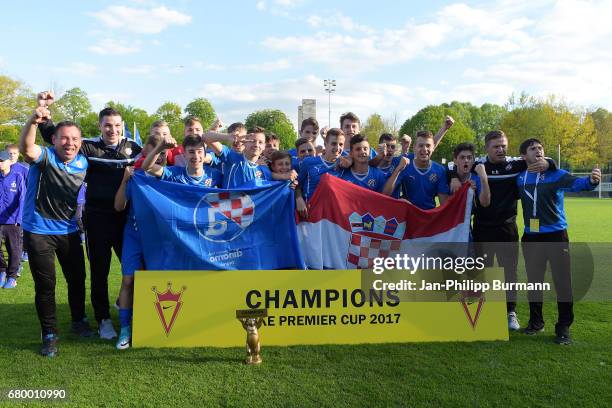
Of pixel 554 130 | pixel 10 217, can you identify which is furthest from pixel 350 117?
pixel 554 130

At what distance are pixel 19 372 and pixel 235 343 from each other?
6.62ft

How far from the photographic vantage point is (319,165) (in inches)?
237

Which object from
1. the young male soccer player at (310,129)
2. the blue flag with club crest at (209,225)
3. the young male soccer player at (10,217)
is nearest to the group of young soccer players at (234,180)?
the blue flag with club crest at (209,225)

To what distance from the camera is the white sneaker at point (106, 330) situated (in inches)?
211

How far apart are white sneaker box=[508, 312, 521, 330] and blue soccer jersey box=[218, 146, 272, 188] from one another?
343 cm

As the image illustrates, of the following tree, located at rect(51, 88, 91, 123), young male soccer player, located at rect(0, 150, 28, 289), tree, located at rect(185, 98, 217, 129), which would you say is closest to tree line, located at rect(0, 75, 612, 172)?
tree, located at rect(51, 88, 91, 123)

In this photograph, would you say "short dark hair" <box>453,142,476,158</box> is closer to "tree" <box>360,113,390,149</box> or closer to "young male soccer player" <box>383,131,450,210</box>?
"young male soccer player" <box>383,131,450,210</box>

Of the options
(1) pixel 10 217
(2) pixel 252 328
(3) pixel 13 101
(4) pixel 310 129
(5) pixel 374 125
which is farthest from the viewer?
(5) pixel 374 125

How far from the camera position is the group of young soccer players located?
493 centimetres

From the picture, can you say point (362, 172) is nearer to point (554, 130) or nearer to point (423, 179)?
point (423, 179)

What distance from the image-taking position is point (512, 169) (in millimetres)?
5719

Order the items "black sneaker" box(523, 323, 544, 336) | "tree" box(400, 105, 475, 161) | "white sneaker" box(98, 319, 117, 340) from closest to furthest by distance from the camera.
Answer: "white sneaker" box(98, 319, 117, 340), "black sneaker" box(523, 323, 544, 336), "tree" box(400, 105, 475, 161)

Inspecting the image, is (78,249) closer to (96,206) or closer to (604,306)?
(96,206)

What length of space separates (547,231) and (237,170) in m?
3.71
